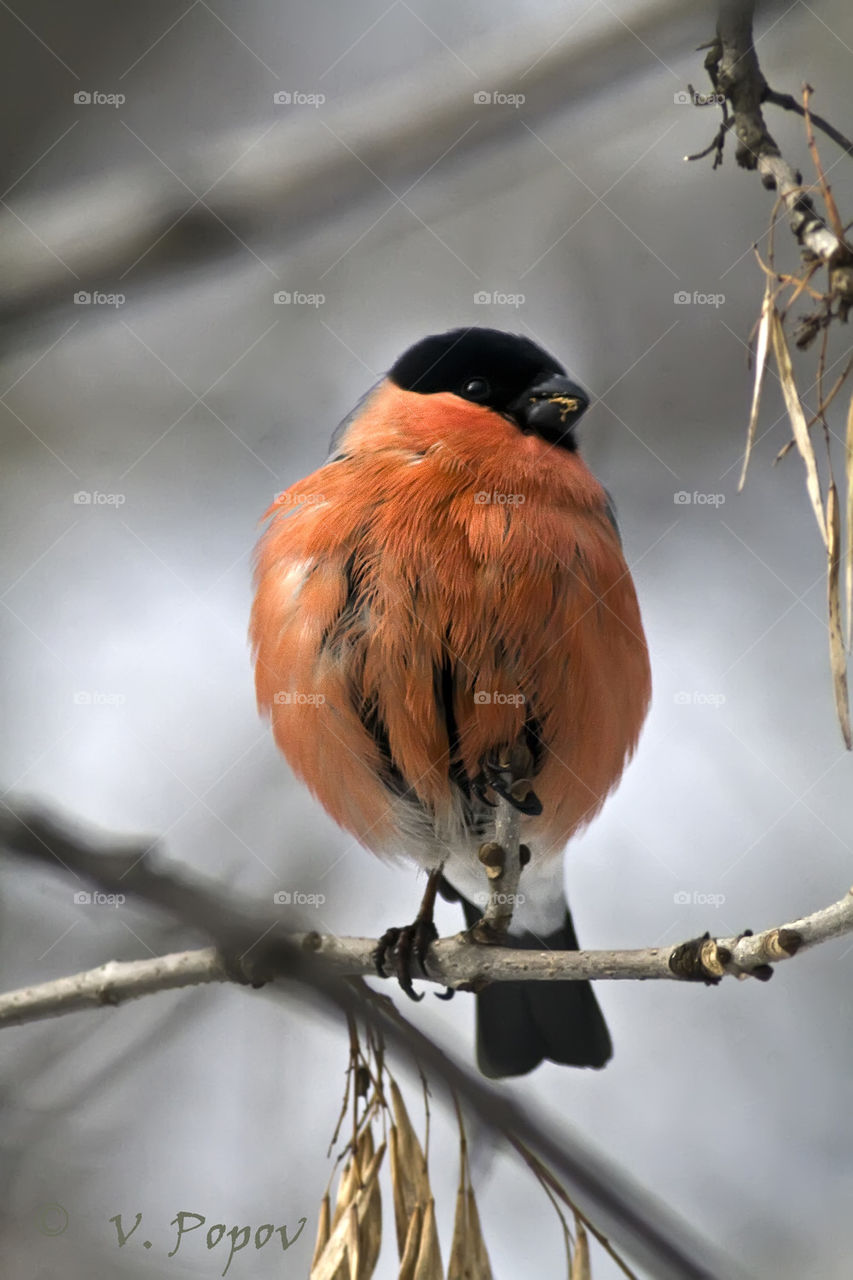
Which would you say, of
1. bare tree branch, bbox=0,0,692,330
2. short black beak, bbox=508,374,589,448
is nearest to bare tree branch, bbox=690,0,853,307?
bare tree branch, bbox=0,0,692,330

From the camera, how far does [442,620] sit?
3.94 feet

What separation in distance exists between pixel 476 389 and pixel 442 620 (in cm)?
30

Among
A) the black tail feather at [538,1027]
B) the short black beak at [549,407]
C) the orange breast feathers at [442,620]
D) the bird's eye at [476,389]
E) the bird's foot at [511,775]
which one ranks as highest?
the bird's eye at [476,389]

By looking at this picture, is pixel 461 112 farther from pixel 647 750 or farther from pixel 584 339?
pixel 647 750

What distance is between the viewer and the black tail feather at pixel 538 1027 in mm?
1298

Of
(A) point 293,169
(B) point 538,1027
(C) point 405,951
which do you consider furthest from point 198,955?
(A) point 293,169

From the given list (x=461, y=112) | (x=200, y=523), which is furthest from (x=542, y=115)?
(x=200, y=523)

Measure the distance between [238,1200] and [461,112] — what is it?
1.33 m

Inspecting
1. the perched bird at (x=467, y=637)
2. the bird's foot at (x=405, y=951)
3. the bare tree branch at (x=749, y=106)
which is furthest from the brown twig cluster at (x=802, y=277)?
the bird's foot at (x=405, y=951)

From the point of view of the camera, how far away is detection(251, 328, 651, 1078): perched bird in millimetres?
1206

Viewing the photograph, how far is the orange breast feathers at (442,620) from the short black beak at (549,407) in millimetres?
21

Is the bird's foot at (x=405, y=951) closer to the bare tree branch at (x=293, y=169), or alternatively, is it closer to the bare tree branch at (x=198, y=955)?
the bare tree branch at (x=198, y=955)

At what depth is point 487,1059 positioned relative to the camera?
130 centimetres

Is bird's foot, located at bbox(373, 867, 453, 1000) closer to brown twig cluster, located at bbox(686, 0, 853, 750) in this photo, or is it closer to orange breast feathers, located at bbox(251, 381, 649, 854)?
orange breast feathers, located at bbox(251, 381, 649, 854)
